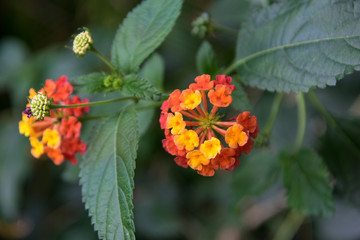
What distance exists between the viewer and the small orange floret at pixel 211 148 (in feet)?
3.71

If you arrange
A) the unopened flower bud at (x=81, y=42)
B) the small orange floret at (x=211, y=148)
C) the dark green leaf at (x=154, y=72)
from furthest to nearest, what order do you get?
1. the dark green leaf at (x=154, y=72)
2. the unopened flower bud at (x=81, y=42)
3. the small orange floret at (x=211, y=148)

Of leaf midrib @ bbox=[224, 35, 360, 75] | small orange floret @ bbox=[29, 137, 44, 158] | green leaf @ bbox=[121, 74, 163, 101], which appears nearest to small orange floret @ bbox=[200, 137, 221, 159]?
green leaf @ bbox=[121, 74, 163, 101]

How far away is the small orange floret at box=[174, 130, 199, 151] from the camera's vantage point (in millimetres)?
1146

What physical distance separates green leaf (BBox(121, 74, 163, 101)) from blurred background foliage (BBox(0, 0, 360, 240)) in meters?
1.07

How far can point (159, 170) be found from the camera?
3025 mm

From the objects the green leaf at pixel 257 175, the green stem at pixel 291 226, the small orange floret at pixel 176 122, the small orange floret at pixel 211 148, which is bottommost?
the green stem at pixel 291 226

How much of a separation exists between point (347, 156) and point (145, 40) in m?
1.19

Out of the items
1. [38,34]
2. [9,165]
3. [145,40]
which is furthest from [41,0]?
[145,40]

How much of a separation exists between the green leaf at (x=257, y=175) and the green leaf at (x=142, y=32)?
925 mm

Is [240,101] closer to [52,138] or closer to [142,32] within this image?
[142,32]

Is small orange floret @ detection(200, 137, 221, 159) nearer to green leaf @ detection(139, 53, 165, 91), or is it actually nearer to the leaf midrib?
the leaf midrib

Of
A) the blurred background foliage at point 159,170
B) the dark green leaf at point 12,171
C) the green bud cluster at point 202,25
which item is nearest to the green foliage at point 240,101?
the green bud cluster at point 202,25

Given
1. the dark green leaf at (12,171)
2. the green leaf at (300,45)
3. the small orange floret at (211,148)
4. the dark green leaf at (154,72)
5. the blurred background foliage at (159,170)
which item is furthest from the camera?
the dark green leaf at (12,171)

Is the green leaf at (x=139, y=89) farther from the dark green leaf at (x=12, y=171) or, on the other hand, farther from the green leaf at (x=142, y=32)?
the dark green leaf at (x=12, y=171)
